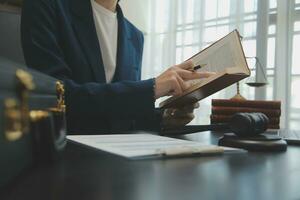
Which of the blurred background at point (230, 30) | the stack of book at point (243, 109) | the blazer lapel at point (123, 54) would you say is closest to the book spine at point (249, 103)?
the stack of book at point (243, 109)

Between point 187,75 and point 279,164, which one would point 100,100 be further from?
point 279,164

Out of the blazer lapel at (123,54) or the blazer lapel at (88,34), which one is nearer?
the blazer lapel at (88,34)

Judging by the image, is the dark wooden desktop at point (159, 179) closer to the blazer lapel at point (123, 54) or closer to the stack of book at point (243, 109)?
the stack of book at point (243, 109)

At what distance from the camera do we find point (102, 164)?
1.38ft

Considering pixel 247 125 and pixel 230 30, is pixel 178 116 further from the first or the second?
pixel 230 30

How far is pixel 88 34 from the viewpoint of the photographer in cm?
100

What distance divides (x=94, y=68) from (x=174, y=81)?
0.26m

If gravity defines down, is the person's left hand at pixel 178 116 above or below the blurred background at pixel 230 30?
below

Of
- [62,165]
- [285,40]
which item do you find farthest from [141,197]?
[285,40]

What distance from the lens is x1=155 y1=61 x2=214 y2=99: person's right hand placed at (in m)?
0.82

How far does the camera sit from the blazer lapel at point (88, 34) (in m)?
0.98

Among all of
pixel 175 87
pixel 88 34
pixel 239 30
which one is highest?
pixel 239 30

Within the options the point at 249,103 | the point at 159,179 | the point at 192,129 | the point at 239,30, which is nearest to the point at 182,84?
the point at 192,129

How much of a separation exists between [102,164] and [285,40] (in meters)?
1.89
